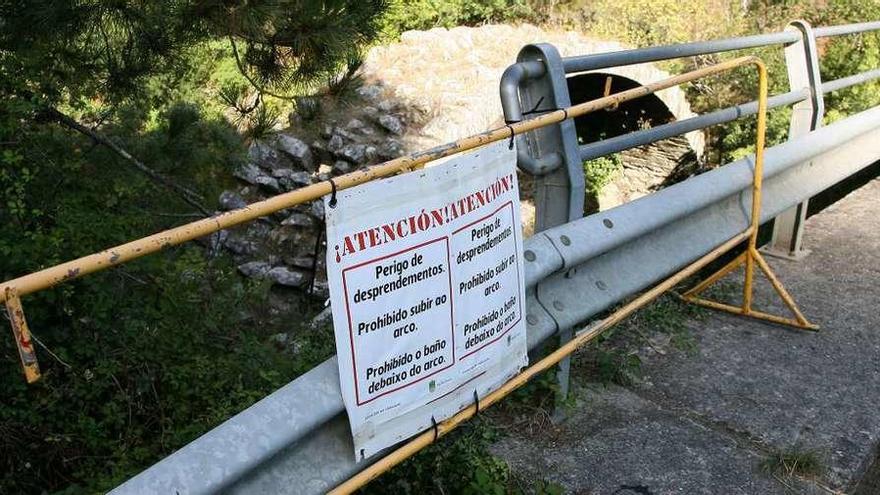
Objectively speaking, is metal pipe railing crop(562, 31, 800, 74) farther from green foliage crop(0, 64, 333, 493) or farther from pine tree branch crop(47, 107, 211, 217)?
pine tree branch crop(47, 107, 211, 217)

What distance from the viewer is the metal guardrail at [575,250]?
1.72 meters

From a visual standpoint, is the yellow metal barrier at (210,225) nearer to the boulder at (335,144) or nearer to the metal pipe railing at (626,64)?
the metal pipe railing at (626,64)

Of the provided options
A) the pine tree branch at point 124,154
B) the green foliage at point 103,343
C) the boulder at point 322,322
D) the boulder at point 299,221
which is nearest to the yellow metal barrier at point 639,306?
the green foliage at point 103,343

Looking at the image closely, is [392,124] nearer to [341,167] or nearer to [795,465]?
[341,167]

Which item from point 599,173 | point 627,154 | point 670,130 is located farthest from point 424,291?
point 627,154

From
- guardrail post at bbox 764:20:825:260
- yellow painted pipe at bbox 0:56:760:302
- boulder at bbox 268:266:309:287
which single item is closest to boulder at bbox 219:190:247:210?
boulder at bbox 268:266:309:287

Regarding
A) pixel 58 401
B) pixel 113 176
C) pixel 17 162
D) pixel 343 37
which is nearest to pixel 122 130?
pixel 113 176

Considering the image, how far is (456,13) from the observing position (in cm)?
1733

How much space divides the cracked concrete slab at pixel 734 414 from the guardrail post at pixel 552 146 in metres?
0.29

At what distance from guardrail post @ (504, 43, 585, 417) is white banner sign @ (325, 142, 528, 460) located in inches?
18.2

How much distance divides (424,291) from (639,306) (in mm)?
1323

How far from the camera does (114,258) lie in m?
1.56

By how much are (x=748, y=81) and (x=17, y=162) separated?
1262 centimetres

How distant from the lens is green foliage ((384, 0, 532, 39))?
55.7ft
